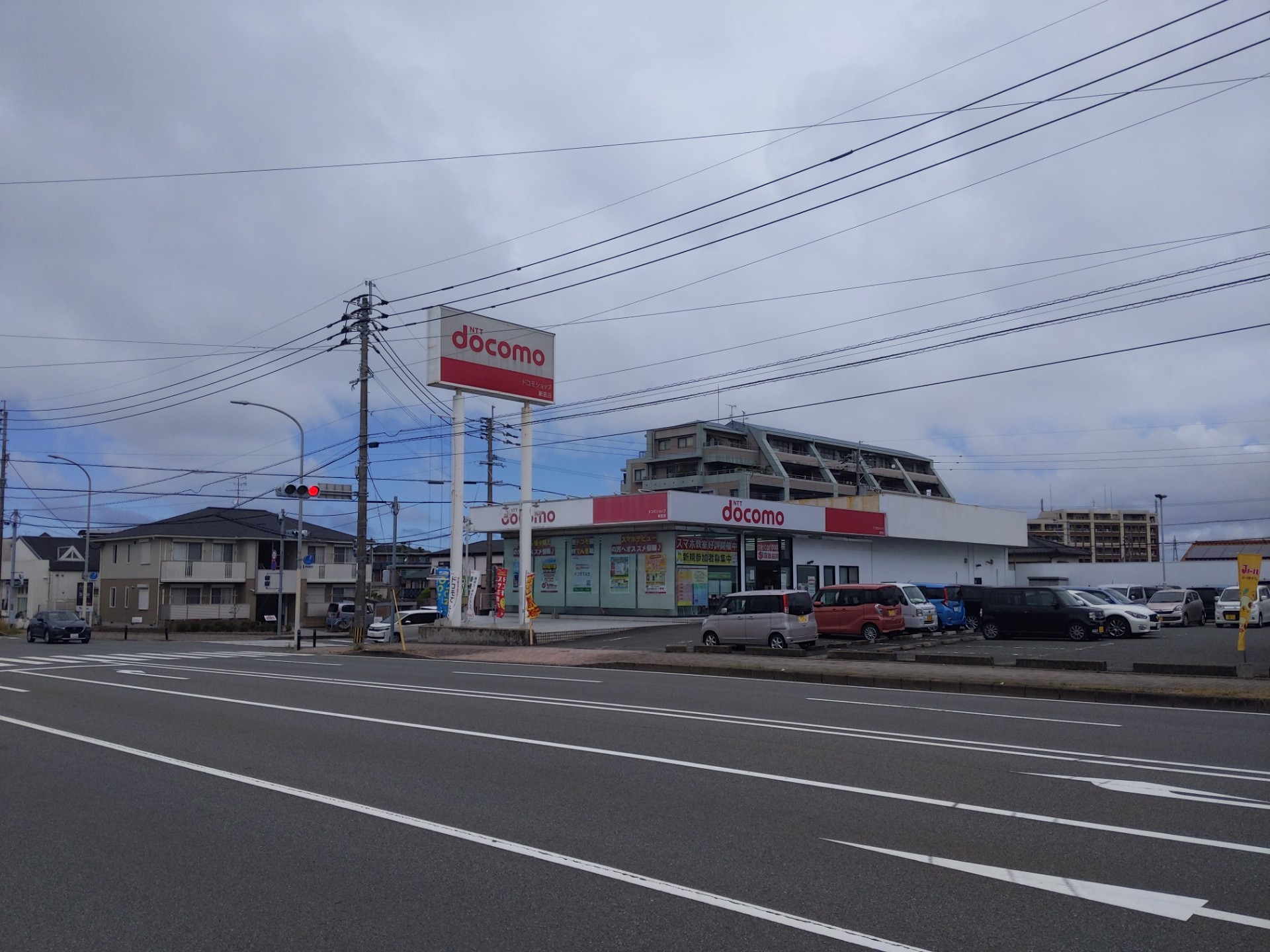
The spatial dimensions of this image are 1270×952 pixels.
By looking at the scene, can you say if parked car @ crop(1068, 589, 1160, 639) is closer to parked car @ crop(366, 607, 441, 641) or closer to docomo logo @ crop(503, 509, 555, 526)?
docomo logo @ crop(503, 509, 555, 526)

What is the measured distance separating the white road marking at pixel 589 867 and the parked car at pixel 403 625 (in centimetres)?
2418

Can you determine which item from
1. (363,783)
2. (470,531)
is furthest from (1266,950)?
(470,531)

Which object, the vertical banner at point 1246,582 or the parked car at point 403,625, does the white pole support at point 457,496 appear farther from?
the vertical banner at point 1246,582

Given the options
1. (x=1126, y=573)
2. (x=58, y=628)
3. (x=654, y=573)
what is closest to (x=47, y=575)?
(x=58, y=628)

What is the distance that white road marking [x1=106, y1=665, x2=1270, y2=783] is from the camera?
30.3 feet

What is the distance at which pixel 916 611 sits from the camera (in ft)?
95.6

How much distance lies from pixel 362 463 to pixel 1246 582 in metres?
25.8

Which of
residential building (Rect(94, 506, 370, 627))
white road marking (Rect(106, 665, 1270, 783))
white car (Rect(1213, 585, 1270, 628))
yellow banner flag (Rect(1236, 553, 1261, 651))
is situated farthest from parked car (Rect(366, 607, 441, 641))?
white car (Rect(1213, 585, 1270, 628))

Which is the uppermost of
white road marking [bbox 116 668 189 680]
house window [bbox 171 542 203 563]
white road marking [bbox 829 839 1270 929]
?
house window [bbox 171 542 203 563]

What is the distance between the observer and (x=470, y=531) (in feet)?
136

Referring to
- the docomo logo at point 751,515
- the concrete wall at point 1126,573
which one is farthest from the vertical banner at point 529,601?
the concrete wall at point 1126,573

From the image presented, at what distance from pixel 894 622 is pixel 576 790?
68.6ft

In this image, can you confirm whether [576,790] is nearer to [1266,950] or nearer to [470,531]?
[1266,950]

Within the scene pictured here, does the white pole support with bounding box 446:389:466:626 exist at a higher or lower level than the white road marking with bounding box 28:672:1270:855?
higher
